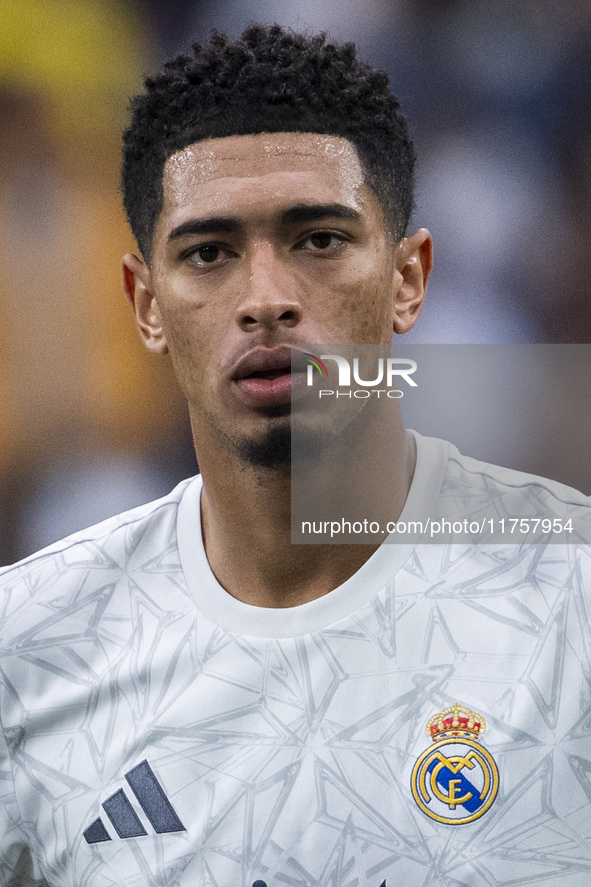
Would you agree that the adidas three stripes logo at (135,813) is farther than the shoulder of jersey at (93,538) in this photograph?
No


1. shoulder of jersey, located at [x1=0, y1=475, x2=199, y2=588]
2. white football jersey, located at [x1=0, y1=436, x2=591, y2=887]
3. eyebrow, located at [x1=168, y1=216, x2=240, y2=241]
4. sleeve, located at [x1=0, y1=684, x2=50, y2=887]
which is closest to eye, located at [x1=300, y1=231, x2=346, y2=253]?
eyebrow, located at [x1=168, y1=216, x2=240, y2=241]

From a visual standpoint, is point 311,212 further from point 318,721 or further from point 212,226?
point 318,721

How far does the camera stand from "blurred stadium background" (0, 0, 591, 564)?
228cm

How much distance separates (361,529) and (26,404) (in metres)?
1.17

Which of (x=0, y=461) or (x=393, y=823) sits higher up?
(x=0, y=461)

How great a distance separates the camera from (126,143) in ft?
6.39

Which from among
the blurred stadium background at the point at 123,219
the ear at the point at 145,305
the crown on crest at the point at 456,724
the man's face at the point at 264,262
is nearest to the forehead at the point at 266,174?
the man's face at the point at 264,262

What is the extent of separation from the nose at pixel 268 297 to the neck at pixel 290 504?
0.27 metres

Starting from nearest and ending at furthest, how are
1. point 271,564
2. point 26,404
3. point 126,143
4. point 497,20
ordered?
point 271,564 → point 126,143 → point 497,20 → point 26,404

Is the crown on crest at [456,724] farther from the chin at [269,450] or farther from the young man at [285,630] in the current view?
the chin at [269,450]

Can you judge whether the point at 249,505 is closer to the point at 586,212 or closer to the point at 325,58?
the point at 325,58

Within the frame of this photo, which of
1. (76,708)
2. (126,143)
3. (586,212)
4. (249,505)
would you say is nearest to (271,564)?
(249,505)

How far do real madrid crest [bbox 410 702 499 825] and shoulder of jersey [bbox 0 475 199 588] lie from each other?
807 mm

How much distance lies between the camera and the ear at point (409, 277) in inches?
72.1
